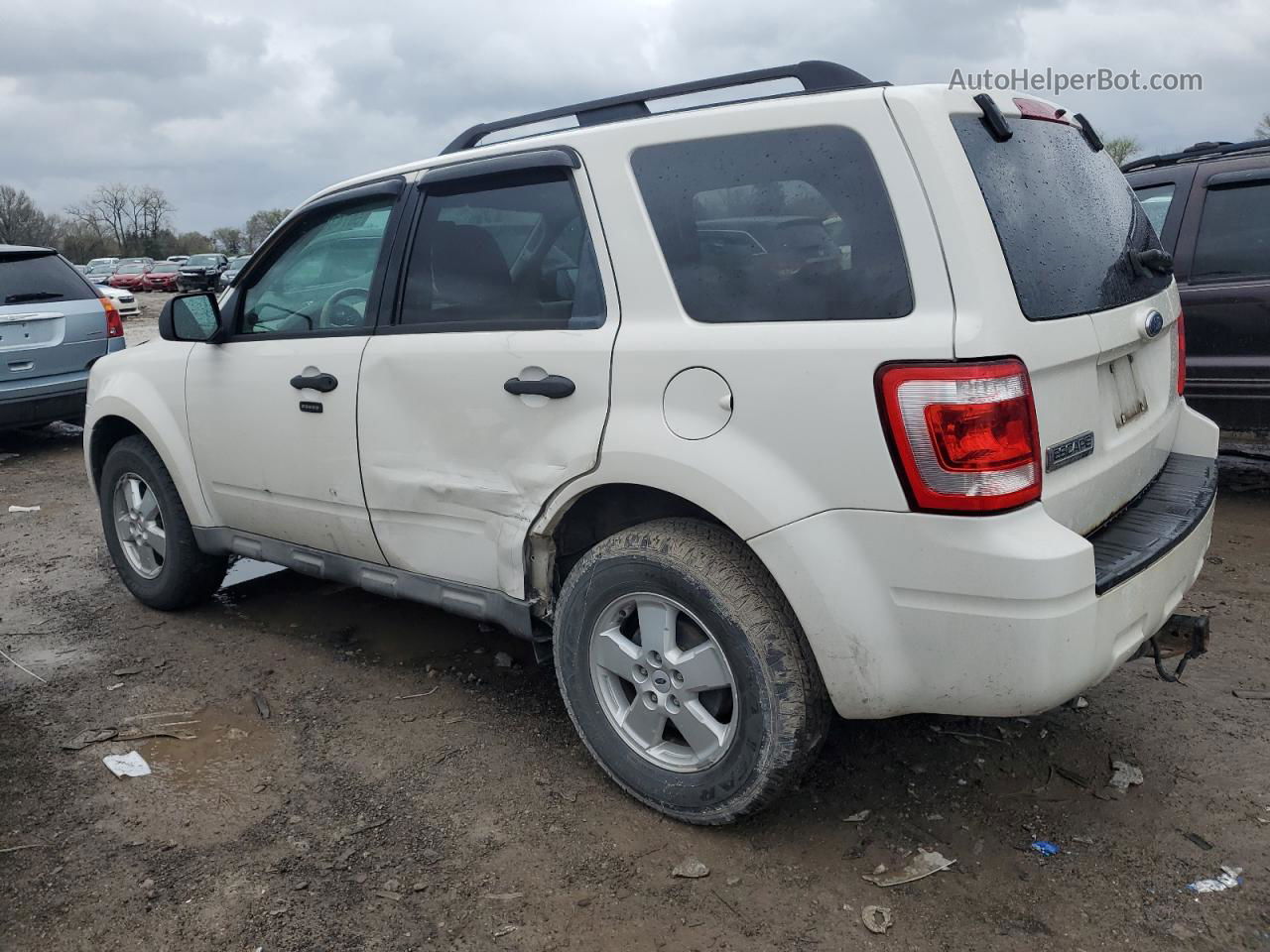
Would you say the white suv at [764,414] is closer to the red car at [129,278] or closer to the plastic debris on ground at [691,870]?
the plastic debris on ground at [691,870]

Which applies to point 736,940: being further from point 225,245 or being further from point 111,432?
point 225,245

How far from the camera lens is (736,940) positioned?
8.04 feet

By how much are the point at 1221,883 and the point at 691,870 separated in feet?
4.23

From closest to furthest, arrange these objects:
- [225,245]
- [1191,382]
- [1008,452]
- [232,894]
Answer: [1008,452]
[232,894]
[1191,382]
[225,245]

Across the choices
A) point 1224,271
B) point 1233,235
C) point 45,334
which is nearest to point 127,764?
point 1224,271

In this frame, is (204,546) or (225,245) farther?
(225,245)

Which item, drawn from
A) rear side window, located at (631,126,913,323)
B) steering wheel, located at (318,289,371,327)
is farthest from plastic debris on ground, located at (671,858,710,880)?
steering wheel, located at (318,289,371,327)

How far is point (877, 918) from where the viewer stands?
2.51m

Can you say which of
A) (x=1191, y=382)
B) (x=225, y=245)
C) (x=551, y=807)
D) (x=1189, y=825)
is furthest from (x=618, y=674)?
(x=225, y=245)

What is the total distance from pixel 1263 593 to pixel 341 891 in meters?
3.94

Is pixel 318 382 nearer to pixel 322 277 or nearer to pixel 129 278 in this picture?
pixel 322 277

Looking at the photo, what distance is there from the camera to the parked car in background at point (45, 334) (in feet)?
27.9

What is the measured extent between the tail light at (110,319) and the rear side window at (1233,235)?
829 centimetres

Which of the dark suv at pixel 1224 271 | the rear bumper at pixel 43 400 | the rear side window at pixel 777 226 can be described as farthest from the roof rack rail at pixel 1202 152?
the rear bumper at pixel 43 400
